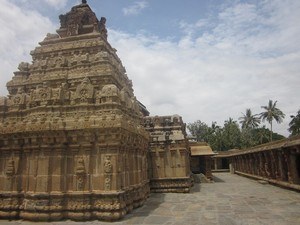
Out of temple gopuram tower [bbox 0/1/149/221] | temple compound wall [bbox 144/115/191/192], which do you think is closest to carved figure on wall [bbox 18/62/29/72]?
temple gopuram tower [bbox 0/1/149/221]

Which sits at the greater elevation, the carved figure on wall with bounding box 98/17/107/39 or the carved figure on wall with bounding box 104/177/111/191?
the carved figure on wall with bounding box 98/17/107/39

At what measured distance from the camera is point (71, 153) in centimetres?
940

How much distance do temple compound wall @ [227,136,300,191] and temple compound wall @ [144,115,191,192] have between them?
246 inches

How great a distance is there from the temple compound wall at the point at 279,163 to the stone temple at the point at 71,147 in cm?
978

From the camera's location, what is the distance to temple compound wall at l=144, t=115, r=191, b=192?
15938mm

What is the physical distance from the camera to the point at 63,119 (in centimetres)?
955

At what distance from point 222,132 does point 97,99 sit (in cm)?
5289

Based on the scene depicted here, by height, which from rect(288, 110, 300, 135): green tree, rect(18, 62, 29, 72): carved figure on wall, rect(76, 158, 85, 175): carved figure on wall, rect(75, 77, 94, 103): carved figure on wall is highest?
rect(288, 110, 300, 135): green tree

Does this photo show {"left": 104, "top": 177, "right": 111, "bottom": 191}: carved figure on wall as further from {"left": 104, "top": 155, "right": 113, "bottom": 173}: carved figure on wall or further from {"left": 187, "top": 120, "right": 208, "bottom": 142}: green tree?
{"left": 187, "top": 120, "right": 208, "bottom": 142}: green tree

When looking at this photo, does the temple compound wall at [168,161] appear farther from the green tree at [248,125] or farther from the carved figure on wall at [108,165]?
the green tree at [248,125]

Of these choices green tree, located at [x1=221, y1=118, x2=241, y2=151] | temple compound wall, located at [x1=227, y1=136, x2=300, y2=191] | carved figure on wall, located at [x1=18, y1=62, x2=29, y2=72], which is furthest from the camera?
green tree, located at [x1=221, y1=118, x2=241, y2=151]

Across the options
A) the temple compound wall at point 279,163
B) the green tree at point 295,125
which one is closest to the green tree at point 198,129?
the green tree at point 295,125

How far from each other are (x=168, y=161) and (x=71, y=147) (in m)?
8.29

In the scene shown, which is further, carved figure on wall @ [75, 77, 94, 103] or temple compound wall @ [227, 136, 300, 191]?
temple compound wall @ [227, 136, 300, 191]
